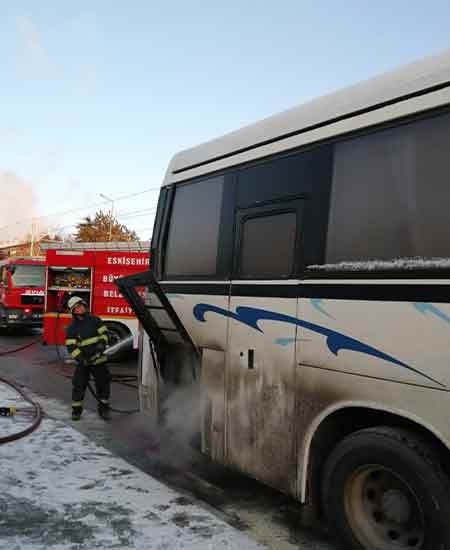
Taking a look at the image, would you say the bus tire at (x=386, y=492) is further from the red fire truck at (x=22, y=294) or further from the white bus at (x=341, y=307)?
the red fire truck at (x=22, y=294)

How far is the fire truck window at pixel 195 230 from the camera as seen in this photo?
16.1 feet

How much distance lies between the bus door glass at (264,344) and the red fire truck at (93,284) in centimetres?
841

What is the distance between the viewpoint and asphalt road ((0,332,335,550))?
13.4 feet

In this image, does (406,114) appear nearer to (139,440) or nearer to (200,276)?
(200,276)

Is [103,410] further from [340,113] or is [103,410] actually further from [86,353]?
[340,113]

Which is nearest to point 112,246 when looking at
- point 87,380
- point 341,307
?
point 87,380

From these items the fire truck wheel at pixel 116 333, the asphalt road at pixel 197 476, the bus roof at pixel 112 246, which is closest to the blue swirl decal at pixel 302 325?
the asphalt road at pixel 197 476

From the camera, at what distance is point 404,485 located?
3273 millimetres

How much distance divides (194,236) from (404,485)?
2872 millimetres

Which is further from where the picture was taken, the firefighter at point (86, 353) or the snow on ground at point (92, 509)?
the firefighter at point (86, 353)

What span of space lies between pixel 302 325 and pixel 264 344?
1.49 ft

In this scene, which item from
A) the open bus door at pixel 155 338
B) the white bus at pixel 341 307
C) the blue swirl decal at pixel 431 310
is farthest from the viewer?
the open bus door at pixel 155 338

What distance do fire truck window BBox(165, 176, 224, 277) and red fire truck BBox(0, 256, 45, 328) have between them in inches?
553

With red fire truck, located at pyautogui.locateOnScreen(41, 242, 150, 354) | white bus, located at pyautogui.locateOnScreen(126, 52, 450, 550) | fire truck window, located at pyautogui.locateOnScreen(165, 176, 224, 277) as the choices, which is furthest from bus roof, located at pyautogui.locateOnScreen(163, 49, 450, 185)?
red fire truck, located at pyautogui.locateOnScreen(41, 242, 150, 354)
